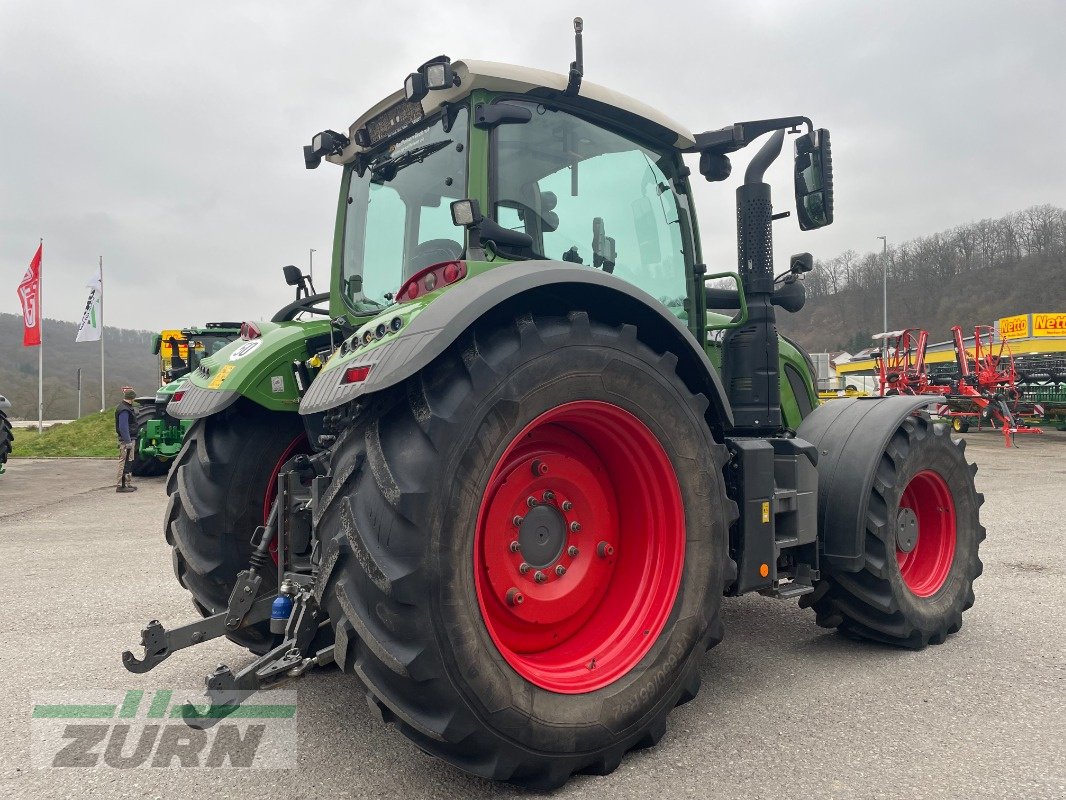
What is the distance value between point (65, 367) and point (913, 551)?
86.7 m

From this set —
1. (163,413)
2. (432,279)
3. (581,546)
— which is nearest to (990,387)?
(163,413)

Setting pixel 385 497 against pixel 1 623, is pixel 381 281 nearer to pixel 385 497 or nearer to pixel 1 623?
pixel 385 497

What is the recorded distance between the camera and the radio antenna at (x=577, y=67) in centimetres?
293

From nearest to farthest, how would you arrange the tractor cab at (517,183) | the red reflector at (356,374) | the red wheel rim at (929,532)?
the red reflector at (356,374) < the tractor cab at (517,183) < the red wheel rim at (929,532)

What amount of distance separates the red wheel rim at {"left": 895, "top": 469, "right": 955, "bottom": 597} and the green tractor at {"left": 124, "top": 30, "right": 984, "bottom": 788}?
1cm

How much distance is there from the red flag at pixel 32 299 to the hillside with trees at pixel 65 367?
3079cm

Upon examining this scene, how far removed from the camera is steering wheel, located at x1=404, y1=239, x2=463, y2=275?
3.08 m

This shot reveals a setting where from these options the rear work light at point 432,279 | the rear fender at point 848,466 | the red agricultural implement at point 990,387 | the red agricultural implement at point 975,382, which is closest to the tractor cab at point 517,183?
the rear work light at point 432,279

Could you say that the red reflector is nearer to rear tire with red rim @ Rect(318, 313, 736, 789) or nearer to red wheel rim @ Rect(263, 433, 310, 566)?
rear tire with red rim @ Rect(318, 313, 736, 789)

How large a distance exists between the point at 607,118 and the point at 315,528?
2159mm

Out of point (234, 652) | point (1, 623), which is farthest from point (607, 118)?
point (1, 623)

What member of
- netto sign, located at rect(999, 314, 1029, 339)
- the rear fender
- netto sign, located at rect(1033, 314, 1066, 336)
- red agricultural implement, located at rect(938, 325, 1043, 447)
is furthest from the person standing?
netto sign, located at rect(1033, 314, 1066, 336)

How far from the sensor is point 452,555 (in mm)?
2092

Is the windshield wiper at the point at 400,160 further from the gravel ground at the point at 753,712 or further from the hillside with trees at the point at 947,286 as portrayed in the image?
the hillside with trees at the point at 947,286
